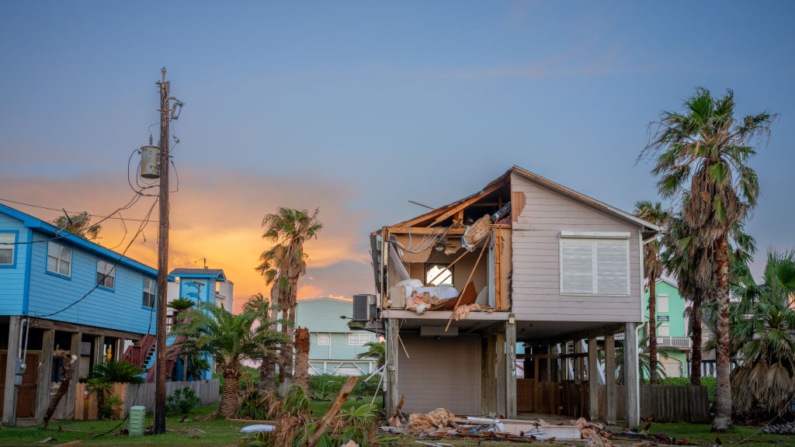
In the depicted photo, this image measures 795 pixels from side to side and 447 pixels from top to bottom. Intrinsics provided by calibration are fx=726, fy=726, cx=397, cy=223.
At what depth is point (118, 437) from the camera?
17750mm

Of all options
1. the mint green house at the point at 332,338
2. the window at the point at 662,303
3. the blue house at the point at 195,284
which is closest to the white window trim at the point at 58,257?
the blue house at the point at 195,284

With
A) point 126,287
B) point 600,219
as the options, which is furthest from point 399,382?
point 126,287

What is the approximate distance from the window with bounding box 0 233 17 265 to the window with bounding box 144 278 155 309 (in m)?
10.3

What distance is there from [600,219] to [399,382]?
991cm

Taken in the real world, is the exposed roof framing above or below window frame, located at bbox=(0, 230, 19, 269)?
above

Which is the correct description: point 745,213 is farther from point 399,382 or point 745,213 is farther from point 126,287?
point 126,287

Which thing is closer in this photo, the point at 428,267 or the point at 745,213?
the point at 745,213

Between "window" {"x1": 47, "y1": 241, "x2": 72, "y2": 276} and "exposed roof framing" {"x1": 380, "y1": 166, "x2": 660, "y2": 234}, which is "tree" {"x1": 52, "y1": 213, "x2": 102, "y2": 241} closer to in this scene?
"window" {"x1": 47, "y1": 241, "x2": 72, "y2": 276}

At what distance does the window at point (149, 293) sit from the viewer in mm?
33125

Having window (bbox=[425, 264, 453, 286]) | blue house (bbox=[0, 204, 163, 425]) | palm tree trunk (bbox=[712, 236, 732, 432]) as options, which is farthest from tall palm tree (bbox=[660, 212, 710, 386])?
blue house (bbox=[0, 204, 163, 425])

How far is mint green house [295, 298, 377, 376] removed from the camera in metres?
59.6

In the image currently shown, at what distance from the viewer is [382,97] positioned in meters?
24.3

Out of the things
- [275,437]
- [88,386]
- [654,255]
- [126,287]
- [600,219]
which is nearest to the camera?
[275,437]

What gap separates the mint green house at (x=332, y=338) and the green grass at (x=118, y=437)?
37.3 metres
